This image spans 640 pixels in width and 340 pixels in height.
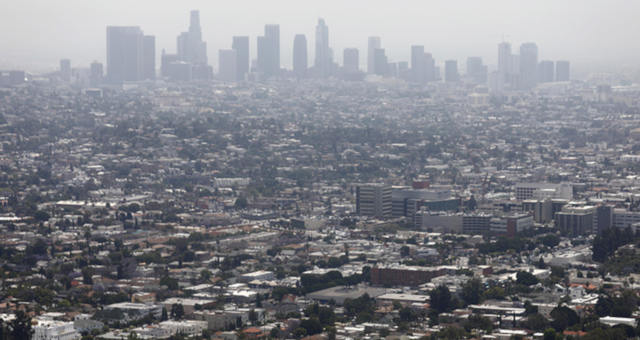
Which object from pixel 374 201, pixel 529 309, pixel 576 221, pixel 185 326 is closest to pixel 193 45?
pixel 374 201

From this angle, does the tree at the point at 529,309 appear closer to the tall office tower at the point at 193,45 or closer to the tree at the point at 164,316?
the tree at the point at 164,316

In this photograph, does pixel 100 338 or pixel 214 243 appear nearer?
pixel 100 338

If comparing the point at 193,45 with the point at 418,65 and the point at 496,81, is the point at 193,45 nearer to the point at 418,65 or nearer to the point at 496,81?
the point at 418,65

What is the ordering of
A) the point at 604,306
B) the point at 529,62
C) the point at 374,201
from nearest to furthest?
the point at 604,306, the point at 374,201, the point at 529,62

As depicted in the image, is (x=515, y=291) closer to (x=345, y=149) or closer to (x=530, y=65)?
(x=345, y=149)

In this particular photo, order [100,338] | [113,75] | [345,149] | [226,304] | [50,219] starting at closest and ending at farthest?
Answer: [100,338], [226,304], [50,219], [345,149], [113,75]

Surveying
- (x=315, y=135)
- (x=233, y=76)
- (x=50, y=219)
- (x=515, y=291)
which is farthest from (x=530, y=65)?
(x=515, y=291)
